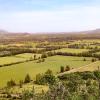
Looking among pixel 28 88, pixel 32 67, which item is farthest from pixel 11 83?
pixel 32 67

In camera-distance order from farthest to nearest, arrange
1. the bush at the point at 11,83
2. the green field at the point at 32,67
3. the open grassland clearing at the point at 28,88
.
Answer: the green field at the point at 32,67
the bush at the point at 11,83
the open grassland clearing at the point at 28,88

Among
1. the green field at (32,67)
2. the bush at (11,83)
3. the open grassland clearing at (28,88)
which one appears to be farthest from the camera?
the green field at (32,67)

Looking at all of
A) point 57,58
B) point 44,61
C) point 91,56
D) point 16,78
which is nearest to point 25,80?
point 16,78

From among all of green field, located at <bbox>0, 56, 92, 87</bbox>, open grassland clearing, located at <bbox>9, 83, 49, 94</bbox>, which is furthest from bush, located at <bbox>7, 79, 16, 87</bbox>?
green field, located at <bbox>0, 56, 92, 87</bbox>

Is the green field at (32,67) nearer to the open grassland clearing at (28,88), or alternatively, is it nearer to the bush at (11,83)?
the bush at (11,83)

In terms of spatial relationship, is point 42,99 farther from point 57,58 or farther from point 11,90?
point 57,58

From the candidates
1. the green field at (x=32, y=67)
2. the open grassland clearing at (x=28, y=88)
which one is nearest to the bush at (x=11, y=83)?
the open grassland clearing at (x=28, y=88)

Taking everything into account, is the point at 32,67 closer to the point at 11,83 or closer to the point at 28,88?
the point at 11,83

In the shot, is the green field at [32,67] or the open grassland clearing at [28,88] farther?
the green field at [32,67]
